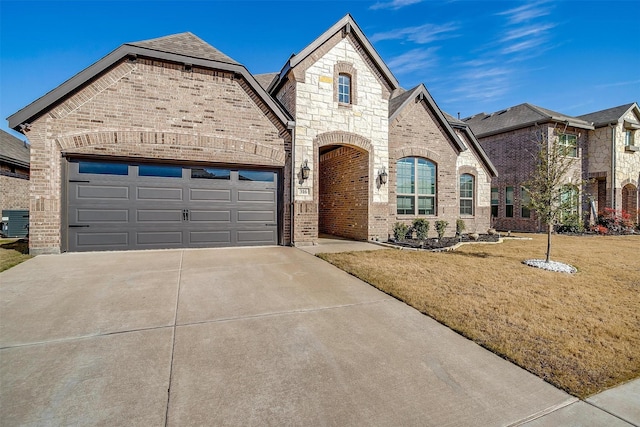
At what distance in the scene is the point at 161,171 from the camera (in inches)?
335

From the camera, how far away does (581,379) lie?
2.52 metres

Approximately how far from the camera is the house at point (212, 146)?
25.0 ft

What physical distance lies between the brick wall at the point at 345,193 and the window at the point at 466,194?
5965mm

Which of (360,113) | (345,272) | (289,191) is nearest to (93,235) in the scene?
(289,191)

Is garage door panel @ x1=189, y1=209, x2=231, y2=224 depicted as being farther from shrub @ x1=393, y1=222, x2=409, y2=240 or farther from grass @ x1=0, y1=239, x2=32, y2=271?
shrub @ x1=393, y1=222, x2=409, y2=240

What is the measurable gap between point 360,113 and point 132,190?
25.7ft

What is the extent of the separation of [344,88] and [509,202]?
14480 mm

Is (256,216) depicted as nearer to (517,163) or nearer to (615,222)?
(517,163)

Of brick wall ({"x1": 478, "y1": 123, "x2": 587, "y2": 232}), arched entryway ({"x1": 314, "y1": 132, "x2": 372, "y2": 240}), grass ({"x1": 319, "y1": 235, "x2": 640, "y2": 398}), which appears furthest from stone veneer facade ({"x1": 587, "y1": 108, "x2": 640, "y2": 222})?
arched entryway ({"x1": 314, "y1": 132, "x2": 372, "y2": 240})

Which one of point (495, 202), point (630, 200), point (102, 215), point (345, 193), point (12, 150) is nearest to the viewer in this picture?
point (102, 215)

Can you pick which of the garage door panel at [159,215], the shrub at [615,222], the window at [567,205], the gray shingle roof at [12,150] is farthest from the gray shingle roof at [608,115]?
the gray shingle roof at [12,150]

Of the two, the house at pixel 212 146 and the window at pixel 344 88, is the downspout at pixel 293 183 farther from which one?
the window at pixel 344 88

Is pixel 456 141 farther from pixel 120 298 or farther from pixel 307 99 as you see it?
pixel 120 298

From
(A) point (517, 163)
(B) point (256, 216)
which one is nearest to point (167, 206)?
(B) point (256, 216)
